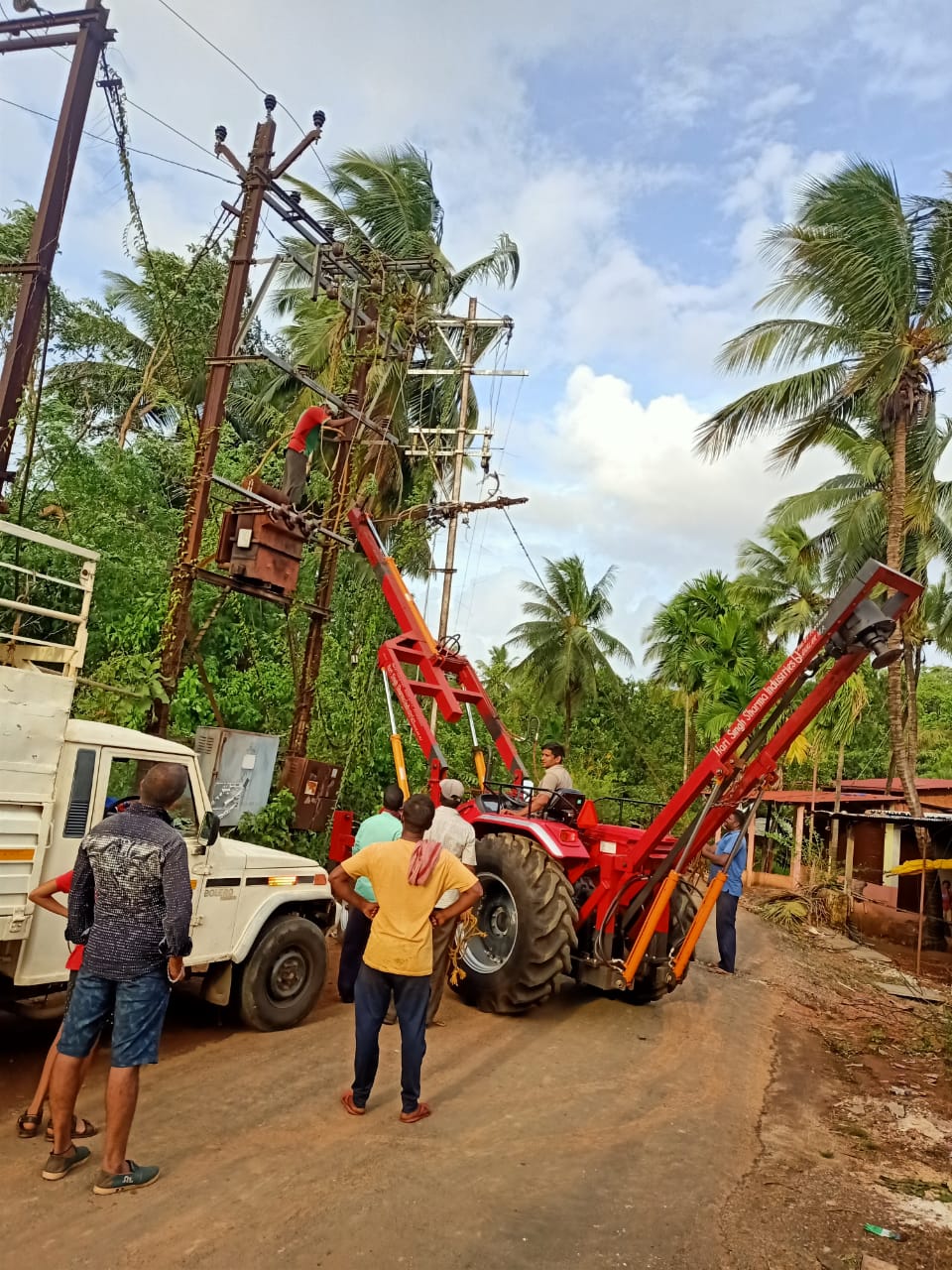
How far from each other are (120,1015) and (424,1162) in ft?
5.43

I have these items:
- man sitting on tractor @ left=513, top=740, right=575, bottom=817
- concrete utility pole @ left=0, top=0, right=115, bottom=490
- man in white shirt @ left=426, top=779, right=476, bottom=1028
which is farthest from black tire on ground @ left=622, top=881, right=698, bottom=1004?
concrete utility pole @ left=0, top=0, right=115, bottom=490

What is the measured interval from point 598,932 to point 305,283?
18.6 meters

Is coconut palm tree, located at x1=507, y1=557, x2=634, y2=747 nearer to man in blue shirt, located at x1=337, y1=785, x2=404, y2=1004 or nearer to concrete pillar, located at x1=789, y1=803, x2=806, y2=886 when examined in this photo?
concrete pillar, located at x1=789, y1=803, x2=806, y2=886

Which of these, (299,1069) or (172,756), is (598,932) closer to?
(299,1069)

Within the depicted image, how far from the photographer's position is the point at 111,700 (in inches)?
327

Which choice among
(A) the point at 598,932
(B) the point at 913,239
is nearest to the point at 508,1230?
(A) the point at 598,932

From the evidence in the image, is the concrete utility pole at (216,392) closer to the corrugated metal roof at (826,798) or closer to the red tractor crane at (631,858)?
the red tractor crane at (631,858)

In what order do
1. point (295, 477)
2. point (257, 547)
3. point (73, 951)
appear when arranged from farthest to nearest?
point (295, 477) → point (257, 547) → point (73, 951)

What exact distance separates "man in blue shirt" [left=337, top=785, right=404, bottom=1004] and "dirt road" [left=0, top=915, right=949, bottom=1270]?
0.31 meters

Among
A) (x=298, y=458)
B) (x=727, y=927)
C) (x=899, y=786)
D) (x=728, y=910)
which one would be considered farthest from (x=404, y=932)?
(x=899, y=786)

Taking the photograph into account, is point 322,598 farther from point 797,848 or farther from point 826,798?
point 826,798

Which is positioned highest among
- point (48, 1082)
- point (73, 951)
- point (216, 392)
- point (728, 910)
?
point (216, 392)

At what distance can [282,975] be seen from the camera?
21.4ft

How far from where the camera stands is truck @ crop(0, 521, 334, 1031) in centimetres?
463
